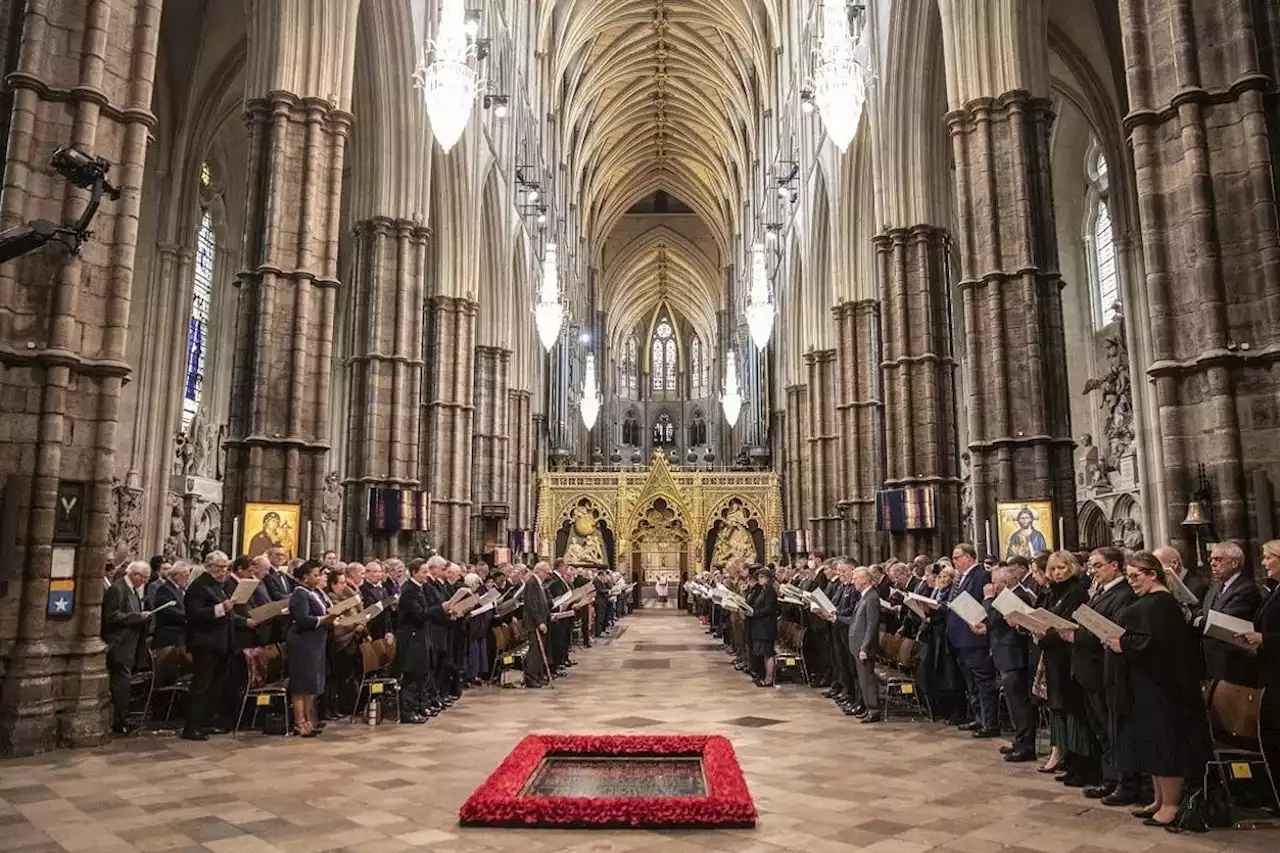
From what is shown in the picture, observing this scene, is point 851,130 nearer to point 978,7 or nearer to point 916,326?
point 978,7

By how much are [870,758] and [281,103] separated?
12.5m

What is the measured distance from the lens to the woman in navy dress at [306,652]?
8.91m

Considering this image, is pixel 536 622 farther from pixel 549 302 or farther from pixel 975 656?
pixel 549 302

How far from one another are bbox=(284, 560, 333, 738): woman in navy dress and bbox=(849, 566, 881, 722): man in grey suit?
545 cm

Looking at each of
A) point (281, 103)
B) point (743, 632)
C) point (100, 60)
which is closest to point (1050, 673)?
point (743, 632)

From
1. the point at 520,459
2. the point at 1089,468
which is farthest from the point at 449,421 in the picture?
the point at 1089,468

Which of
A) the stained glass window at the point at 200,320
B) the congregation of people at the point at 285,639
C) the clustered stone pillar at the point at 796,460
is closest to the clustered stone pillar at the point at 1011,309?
the congregation of people at the point at 285,639

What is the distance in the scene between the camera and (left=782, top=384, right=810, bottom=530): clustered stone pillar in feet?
109

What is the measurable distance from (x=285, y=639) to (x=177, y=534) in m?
15.2

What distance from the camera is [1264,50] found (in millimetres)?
8938

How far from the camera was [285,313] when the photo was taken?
1395cm

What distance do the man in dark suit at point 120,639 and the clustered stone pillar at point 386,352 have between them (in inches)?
350

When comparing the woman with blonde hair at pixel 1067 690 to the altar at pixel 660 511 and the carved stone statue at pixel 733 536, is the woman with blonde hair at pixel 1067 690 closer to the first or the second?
the altar at pixel 660 511

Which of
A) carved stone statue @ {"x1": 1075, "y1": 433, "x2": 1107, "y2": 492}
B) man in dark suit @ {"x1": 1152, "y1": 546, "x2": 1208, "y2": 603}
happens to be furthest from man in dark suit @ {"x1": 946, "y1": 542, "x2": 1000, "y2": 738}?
carved stone statue @ {"x1": 1075, "y1": 433, "x2": 1107, "y2": 492}
